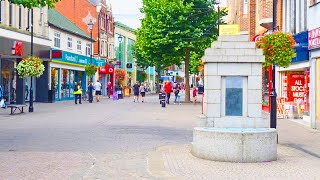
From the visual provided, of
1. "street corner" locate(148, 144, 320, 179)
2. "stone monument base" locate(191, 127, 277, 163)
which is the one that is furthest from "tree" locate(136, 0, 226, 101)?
"stone monument base" locate(191, 127, 277, 163)

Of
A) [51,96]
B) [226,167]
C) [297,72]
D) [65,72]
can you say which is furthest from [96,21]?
[226,167]

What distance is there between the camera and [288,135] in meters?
16.5

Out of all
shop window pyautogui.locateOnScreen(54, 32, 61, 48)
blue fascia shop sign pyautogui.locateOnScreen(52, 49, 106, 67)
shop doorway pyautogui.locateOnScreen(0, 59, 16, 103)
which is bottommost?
shop doorway pyautogui.locateOnScreen(0, 59, 16, 103)

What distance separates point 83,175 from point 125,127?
9.42 metres

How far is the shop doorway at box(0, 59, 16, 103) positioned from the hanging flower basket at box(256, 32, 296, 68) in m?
23.3

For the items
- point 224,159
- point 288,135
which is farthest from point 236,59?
point 288,135

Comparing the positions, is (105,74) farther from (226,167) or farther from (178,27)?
(226,167)

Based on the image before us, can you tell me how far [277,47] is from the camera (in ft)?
45.2

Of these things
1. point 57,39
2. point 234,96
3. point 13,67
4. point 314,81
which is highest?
point 57,39

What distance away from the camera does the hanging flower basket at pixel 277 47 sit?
45.1ft

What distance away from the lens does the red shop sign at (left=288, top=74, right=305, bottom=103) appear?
25.4 m

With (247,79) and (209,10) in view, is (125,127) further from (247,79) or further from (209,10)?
(209,10)

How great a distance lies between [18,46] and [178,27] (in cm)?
1219

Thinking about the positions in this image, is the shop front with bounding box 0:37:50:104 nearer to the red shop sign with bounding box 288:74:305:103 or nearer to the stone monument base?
the red shop sign with bounding box 288:74:305:103
